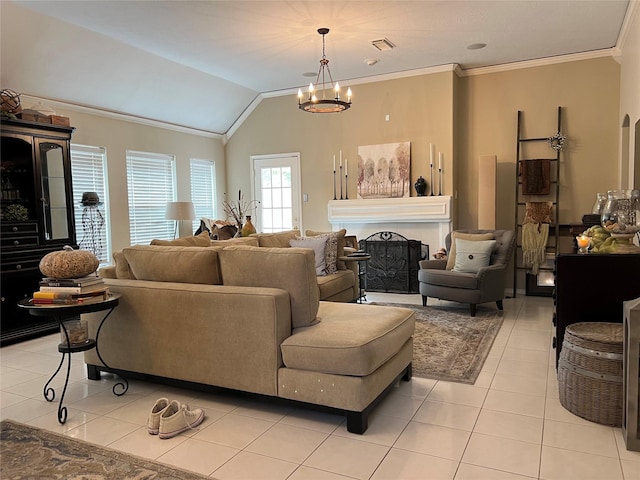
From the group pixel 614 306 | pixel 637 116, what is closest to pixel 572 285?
pixel 614 306

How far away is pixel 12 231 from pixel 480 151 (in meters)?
5.50

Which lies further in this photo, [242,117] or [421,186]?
[242,117]

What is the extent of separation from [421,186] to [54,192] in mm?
4312

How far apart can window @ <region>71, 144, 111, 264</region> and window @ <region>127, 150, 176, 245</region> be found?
0.40 m

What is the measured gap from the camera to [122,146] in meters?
6.05

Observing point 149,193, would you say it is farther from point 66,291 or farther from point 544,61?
point 544,61

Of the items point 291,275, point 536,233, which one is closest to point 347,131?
point 536,233

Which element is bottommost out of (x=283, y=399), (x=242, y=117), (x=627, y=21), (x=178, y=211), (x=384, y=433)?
(x=384, y=433)

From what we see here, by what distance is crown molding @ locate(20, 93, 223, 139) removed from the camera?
495 centimetres

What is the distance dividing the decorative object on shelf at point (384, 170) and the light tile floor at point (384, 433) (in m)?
3.39

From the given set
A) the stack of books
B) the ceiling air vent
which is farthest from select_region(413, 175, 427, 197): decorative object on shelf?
the stack of books

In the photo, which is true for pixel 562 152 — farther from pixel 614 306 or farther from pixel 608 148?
pixel 614 306

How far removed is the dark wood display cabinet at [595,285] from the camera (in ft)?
9.23

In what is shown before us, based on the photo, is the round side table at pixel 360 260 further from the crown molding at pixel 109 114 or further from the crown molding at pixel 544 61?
the crown molding at pixel 109 114
